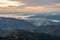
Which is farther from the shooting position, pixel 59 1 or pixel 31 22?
pixel 59 1

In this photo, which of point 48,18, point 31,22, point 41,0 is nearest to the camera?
point 31,22

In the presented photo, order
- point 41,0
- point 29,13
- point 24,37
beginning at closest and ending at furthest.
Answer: point 24,37 < point 29,13 < point 41,0

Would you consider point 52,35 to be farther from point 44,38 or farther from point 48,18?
point 48,18

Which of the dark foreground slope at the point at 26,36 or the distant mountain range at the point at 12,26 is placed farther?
the distant mountain range at the point at 12,26

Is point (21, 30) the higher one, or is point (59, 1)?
point (21, 30)

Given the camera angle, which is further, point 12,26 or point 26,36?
point 12,26

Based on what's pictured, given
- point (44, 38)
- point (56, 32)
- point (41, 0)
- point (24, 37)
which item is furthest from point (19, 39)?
point (41, 0)

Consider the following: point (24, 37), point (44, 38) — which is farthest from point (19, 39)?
point (44, 38)

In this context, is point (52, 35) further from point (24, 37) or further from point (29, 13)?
point (29, 13)

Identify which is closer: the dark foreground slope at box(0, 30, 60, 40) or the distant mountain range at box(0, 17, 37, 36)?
the dark foreground slope at box(0, 30, 60, 40)
